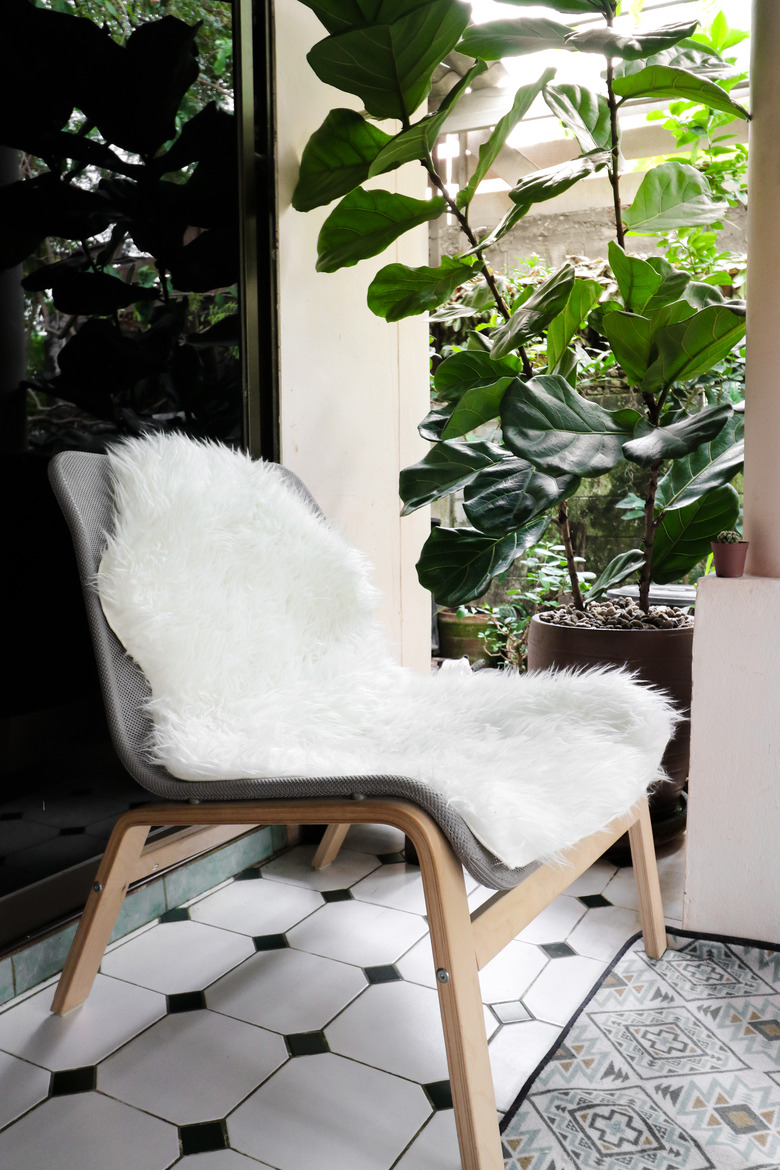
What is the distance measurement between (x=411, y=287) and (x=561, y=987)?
1.42 metres

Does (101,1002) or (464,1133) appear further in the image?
(101,1002)

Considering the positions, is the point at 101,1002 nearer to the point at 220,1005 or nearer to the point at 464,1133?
the point at 220,1005

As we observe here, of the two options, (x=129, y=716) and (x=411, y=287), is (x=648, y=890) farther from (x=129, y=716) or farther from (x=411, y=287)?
(x=411, y=287)

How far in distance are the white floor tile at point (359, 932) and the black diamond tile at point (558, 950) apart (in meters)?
0.22

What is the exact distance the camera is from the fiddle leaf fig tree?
152 cm

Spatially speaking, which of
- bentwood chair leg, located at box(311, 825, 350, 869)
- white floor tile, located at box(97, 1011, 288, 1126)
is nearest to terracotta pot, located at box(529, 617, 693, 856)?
bentwood chair leg, located at box(311, 825, 350, 869)

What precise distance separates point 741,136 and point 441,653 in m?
2.78

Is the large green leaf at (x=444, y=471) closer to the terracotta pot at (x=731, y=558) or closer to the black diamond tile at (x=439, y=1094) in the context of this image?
the terracotta pot at (x=731, y=558)

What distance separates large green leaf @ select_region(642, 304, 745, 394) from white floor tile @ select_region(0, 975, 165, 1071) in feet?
4.65

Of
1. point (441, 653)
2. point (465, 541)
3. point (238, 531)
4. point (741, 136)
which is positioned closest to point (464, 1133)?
point (238, 531)

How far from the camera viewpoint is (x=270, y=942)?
4.86ft

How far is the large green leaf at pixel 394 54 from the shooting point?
155 centimetres

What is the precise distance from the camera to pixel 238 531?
1.40 meters

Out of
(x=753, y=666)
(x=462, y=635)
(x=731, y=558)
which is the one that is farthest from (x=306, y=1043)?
(x=462, y=635)
